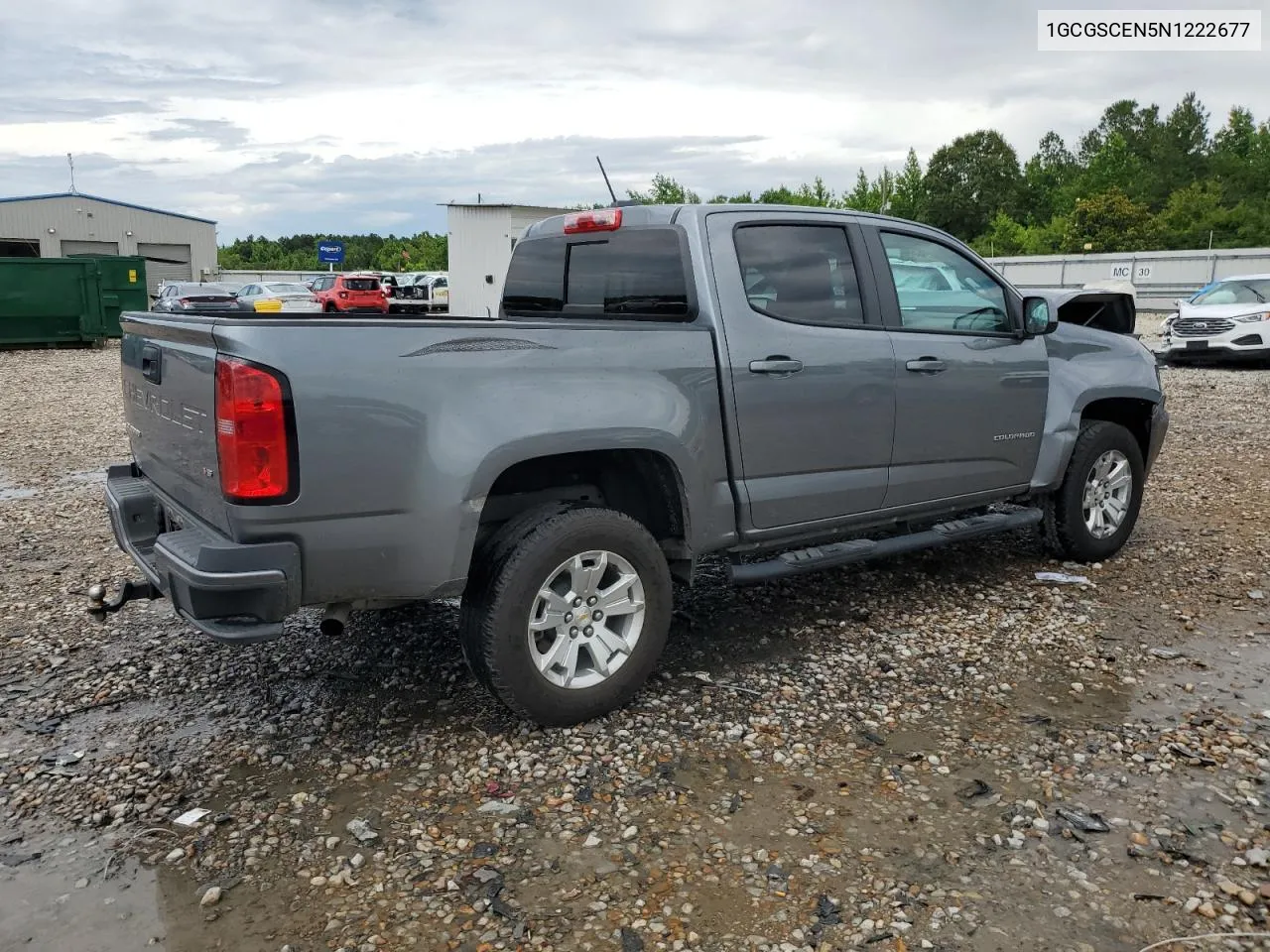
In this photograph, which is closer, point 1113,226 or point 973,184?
point 1113,226

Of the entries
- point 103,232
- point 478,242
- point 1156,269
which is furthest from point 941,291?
point 103,232

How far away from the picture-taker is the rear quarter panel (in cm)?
322

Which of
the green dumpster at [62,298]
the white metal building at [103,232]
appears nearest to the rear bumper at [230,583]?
the green dumpster at [62,298]

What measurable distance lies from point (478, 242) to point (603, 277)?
1577 inches

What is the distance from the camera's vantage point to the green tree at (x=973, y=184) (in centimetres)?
7925

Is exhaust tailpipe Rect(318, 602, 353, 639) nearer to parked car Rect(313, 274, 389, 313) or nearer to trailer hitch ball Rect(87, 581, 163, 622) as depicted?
trailer hitch ball Rect(87, 581, 163, 622)

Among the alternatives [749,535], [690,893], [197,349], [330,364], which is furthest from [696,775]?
[197,349]

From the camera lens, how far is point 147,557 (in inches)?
154

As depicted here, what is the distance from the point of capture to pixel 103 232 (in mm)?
50531

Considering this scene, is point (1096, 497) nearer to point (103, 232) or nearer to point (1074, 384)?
point (1074, 384)

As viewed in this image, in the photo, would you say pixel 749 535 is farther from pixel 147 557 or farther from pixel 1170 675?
pixel 147 557

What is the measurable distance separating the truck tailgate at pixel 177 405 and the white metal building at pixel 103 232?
50.2m

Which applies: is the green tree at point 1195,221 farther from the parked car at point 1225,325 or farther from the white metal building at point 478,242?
the parked car at point 1225,325

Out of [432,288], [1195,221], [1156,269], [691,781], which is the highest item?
[1195,221]
